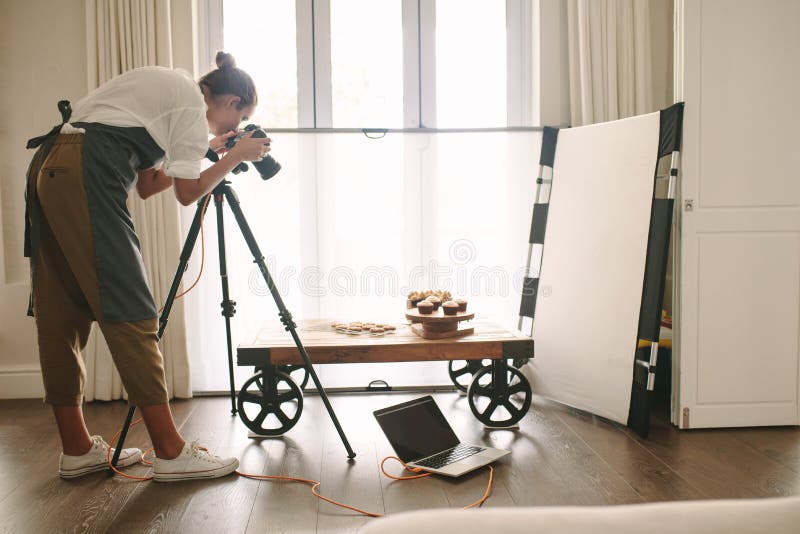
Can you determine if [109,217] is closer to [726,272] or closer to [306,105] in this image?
[306,105]

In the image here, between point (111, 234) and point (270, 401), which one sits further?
point (270, 401)

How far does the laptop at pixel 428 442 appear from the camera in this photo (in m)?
2.27

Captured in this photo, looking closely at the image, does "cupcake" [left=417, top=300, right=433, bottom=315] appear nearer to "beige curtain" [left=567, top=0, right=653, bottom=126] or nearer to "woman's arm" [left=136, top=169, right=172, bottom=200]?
"woman's arm" [left=136, top=169, right=172, bottom=200]

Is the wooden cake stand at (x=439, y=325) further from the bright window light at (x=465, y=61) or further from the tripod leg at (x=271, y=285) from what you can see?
the bright window light at (x=465, y=61)

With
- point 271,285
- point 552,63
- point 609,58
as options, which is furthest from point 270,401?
point 609,58

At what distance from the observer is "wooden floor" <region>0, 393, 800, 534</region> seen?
1939 millimetres

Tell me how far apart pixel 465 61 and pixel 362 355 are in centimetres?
181

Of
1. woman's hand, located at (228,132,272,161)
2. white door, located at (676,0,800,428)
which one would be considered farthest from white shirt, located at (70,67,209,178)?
white door, located at (676,0,800,428)

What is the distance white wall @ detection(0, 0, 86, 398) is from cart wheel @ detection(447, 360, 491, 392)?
82.1 inches

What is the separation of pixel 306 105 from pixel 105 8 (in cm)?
104

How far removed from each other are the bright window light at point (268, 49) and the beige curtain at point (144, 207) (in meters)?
0.37

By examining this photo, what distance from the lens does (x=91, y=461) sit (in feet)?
7.41

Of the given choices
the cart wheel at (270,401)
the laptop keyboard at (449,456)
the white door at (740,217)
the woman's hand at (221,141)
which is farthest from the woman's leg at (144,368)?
the white door at (740,217)

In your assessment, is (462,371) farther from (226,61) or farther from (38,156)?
(38,156)
